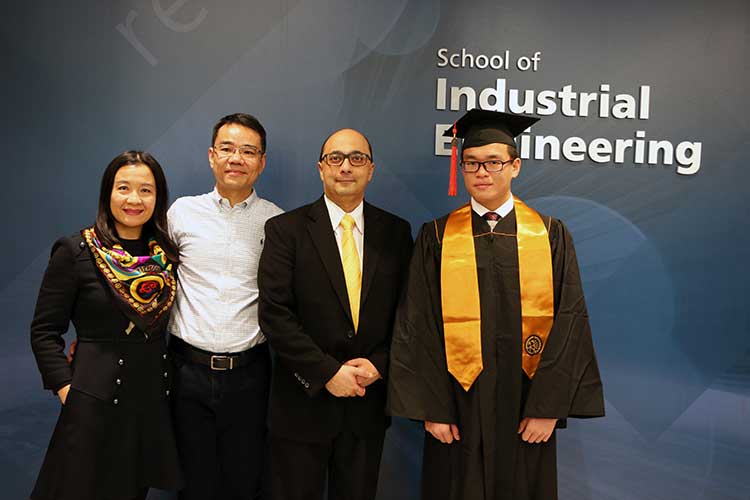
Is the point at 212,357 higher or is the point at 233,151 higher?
the point at 233,151

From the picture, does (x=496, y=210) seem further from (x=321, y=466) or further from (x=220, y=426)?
(x=220, y=426)

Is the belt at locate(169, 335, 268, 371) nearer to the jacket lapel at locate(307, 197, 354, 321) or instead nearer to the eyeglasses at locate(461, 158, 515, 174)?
the jacket lapel at locate(307, 197, 354, 321)

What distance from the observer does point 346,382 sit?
7.27 ft

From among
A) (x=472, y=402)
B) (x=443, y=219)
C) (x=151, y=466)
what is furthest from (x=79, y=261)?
(x=472, y=402)

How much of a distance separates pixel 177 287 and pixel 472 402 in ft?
4.48

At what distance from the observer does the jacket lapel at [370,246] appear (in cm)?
233

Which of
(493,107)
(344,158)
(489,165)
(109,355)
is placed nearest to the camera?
(109,355)

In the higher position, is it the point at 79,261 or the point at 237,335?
the point at 79,261

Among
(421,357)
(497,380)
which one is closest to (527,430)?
(497,380)

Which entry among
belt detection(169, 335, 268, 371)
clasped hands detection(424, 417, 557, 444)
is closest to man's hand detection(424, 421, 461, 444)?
clasped hands detection(424, 417, 557, 444)

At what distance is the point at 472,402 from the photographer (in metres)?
2.20

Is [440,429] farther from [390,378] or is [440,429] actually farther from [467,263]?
[467,263]

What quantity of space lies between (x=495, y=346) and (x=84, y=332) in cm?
162

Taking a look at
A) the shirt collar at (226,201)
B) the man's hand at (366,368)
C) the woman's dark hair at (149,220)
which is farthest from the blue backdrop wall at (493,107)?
the man's hand at (366,368)
